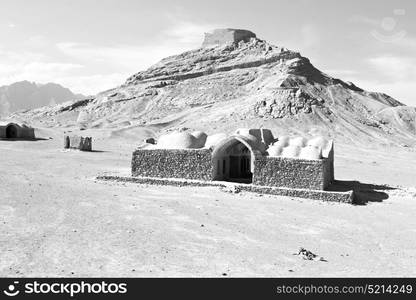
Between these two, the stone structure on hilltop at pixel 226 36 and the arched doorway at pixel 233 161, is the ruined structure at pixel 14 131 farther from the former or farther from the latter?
the stone structure on hilltop at pixel 226 36

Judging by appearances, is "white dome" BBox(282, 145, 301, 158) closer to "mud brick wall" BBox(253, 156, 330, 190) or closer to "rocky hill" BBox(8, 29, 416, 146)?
"mud brick wall" BBox(253, 156, 330, 190)

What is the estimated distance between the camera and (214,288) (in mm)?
8461

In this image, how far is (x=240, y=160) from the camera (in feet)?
92.3

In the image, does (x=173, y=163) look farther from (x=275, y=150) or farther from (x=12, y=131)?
(x=12, y=131)

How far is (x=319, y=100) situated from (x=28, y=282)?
221 feet

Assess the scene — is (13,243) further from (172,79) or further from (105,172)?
(172,79)

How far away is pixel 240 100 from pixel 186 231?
197ft

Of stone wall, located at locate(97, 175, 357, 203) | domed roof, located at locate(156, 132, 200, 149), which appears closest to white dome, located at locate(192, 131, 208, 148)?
domed roof, located at locate(156, 132, 200, 149)

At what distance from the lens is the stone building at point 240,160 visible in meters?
22.7

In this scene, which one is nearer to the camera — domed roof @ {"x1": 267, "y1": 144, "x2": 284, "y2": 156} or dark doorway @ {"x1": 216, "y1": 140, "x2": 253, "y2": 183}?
domed roof @ {"x1": 267, "y1": 144, "x2": 284, "y2": 156}

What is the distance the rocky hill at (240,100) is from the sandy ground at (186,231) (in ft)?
123

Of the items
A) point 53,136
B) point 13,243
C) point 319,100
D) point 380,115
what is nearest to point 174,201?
point 13,243

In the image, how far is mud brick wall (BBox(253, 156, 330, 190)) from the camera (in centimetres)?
2219

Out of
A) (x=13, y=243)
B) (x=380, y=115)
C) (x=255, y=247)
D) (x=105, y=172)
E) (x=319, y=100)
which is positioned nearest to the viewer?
(x=13, y=243)
